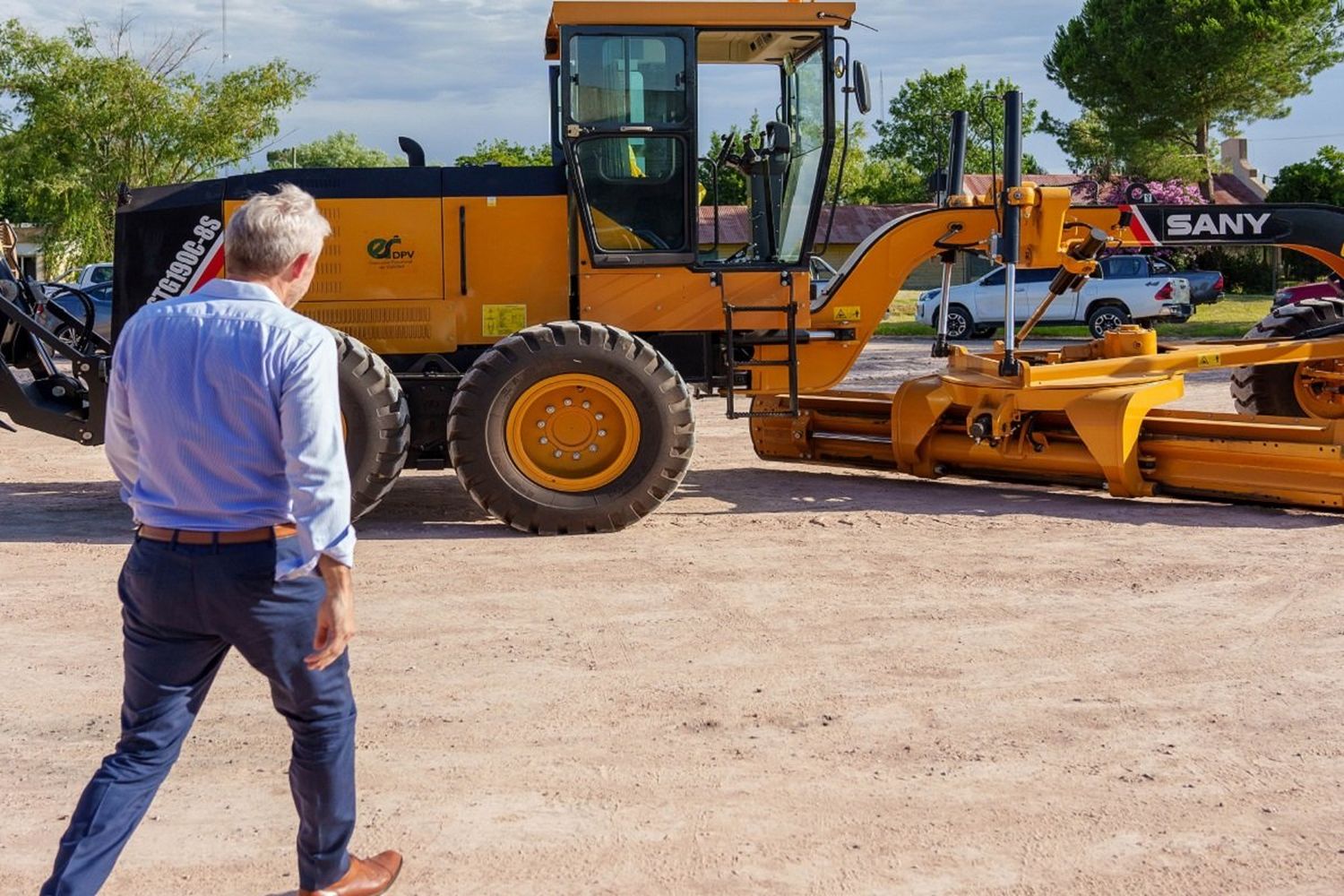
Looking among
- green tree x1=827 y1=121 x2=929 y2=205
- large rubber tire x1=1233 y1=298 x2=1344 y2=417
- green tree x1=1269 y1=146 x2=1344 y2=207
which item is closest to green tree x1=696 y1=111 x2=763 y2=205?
large rubber tire x1=1233 y1=298 x2=1344 y2=417

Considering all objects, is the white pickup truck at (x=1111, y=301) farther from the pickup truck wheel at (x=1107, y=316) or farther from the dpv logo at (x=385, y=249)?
the dpv logo at (x=385, y=249)

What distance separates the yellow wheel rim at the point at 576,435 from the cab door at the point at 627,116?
101cm

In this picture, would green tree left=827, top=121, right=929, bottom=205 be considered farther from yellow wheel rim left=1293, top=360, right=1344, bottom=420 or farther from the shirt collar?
the shirt collar

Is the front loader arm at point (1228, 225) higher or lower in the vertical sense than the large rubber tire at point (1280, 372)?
higher

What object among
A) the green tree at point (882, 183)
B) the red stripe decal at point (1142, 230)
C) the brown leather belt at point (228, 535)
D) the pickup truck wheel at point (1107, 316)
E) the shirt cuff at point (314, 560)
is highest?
the green tree at point (882, 183)

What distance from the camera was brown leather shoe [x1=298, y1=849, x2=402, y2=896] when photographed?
374 cm

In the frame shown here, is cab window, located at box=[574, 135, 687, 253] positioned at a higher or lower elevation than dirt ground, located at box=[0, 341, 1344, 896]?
higher

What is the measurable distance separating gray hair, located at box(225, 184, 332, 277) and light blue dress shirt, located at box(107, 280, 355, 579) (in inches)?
2.2

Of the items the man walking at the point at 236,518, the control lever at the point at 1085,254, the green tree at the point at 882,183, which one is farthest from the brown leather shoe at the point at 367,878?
the green tree at the point at 882,183

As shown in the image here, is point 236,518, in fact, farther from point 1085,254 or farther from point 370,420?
point 1085,254

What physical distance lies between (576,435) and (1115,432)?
125 inches

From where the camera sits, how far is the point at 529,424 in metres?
8.78

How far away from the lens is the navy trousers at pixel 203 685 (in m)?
3.47

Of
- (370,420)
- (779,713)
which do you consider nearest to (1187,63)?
(370,420)
